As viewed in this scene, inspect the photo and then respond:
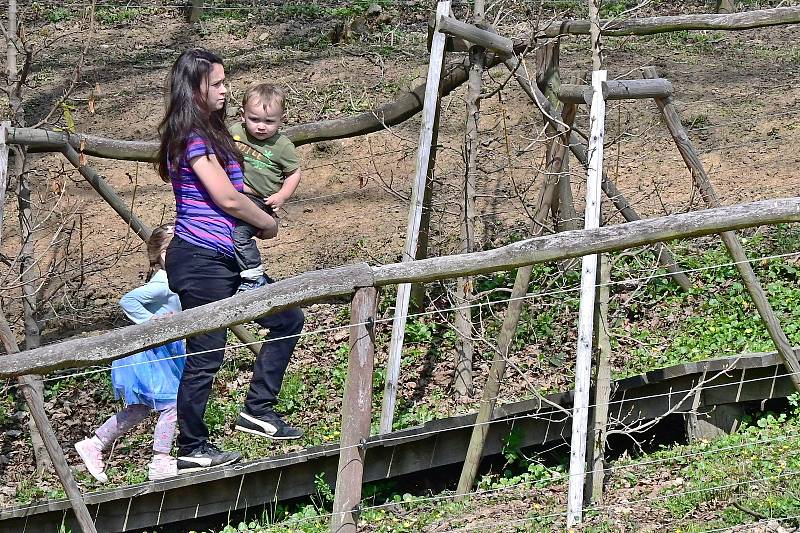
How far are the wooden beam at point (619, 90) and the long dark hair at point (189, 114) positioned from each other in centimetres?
175

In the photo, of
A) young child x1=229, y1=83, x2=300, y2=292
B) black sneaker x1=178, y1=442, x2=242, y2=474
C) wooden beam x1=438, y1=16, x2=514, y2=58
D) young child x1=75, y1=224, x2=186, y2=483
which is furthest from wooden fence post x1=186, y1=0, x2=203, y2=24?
black sneaker x1=178, y1=442, x2=242, y2=474

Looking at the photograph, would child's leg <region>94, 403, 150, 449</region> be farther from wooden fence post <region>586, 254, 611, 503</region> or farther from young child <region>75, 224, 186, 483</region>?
wooden fence post <region>586, 254, 611, 503</region>

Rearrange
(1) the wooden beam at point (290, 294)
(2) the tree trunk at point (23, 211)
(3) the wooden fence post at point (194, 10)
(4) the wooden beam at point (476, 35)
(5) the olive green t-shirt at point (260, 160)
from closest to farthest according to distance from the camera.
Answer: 1. (1) the wooden beam at point (290, 294)
2. (5) the olive green t-shirt at point (260, 160)
3. (4) the wooden beam at point (476, 35)
4. (2) the tree trunk at point (23, 211)
5. (3) the wooden fence post at point (194, 10)

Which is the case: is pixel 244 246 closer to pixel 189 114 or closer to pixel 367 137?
pixel 189 114

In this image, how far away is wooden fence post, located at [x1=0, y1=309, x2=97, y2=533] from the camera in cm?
486

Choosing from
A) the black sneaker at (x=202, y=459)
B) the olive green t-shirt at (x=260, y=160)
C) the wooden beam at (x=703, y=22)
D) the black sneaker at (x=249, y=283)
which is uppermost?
the wooden beam at (x=703, y=22)

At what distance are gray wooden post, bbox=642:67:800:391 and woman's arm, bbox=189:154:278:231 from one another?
2.31 meters

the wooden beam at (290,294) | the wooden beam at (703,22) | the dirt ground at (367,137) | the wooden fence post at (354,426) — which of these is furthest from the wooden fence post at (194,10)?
the wooden fence post at (354,426)

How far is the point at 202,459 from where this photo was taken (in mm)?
5375

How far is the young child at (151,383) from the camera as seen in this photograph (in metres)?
5.47

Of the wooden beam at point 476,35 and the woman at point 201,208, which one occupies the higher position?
the wooden beam at point 476,35

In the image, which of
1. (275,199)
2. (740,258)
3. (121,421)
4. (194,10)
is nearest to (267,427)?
(121,421)

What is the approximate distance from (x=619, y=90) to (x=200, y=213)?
2.19m

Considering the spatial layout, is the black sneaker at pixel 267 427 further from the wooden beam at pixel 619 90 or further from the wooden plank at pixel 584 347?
the wooden beam at pixel 619 90
